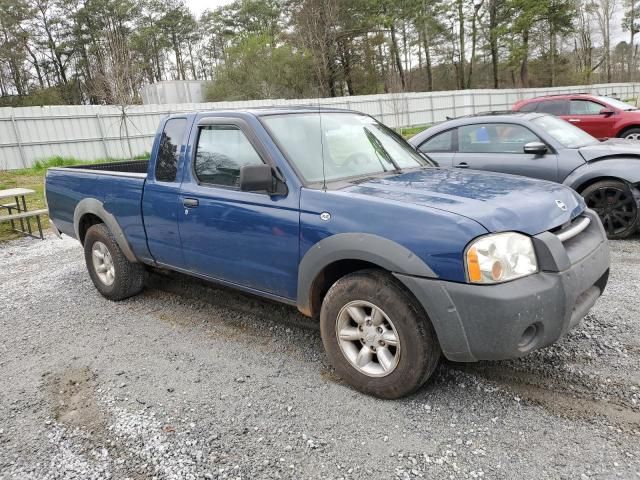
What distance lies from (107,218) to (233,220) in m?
1.87

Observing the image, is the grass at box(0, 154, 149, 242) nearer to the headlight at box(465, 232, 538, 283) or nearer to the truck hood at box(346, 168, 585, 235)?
the truck hood at box(346, 168, 585, 235)

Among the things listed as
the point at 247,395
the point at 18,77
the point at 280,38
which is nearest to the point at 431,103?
the point at 280,38

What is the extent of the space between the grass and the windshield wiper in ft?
18.8

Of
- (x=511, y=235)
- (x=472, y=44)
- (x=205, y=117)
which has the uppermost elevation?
(x=472, y=44)

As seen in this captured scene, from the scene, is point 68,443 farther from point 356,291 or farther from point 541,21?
point 541,21

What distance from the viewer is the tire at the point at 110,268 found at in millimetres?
4945

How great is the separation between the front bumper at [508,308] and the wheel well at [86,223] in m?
3.76

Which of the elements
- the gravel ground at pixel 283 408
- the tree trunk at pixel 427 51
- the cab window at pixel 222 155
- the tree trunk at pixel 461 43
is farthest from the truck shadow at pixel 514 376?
the tree trunk at pixel 461 43

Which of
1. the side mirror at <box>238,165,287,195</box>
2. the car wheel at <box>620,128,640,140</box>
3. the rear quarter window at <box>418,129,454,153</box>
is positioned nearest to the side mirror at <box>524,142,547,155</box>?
the rear quarter window at <box>418,129,454,153</box>

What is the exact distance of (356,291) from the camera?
3.00m

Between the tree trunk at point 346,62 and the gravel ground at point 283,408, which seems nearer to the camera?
the gravel ground at point 283,408

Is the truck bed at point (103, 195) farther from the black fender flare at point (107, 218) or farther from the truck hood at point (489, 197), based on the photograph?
the truck hood at point (489, 197)

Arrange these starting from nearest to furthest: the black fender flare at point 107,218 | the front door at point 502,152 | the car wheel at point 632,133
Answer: the black fender flare at point 107,218 → the front door at point 502,152 → the car wheel at point 632,133

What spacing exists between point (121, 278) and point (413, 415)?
332cm
